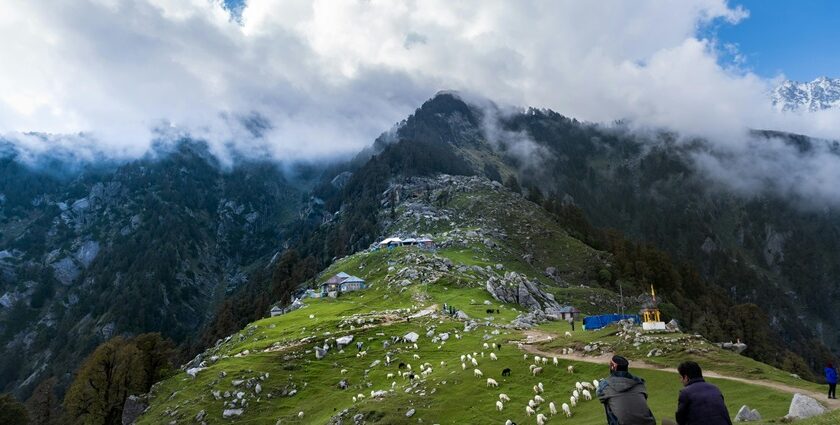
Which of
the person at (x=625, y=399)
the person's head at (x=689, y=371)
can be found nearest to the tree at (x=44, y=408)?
the person at (x=625, y=399)

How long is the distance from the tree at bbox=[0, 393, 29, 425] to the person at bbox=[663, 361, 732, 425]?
9964 cm

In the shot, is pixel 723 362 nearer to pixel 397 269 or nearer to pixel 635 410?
pixel 635 410

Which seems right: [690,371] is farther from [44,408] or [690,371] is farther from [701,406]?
[44,408]

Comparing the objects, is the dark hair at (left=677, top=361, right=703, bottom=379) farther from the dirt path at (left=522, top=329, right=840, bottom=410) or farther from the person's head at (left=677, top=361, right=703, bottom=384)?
the dirt path at (left=522, top=329, right=840, bottom=410)

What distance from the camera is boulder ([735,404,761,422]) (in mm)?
26031

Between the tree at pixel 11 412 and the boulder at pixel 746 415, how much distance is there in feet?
320

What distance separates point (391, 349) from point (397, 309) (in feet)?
76.3

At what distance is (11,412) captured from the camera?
82125 millimetres

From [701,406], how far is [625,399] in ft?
6.84

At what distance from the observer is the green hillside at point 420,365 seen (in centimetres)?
3681

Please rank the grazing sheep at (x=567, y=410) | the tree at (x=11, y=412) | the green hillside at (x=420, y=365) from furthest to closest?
the tree at (x=11, y=412) → the green hillside at (x=420, y=365) → the grazing sheep at (x=567, y=410)

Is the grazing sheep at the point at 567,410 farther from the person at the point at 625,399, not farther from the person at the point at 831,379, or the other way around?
the person at the point at 625,399

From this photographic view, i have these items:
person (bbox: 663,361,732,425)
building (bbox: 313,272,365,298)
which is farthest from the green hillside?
person (bbox: 663,361,732,425)

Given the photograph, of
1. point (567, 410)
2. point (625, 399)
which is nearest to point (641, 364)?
point (567, 410)
